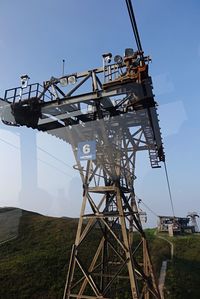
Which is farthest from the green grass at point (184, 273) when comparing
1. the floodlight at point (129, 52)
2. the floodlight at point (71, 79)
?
the floodlight at point (129, 52)

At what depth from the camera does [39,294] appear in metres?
18.8

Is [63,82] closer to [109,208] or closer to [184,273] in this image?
[109,208]

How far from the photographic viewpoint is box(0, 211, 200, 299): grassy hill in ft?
63.4

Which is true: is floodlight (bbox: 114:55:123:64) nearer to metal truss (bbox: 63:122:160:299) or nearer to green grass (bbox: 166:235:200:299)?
metal truss (bbox: 63:122:160:299)

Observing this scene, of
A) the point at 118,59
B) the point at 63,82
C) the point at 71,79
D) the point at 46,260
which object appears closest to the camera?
the point at 118,59

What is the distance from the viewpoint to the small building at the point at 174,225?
42406mm

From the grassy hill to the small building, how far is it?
25.9 feet

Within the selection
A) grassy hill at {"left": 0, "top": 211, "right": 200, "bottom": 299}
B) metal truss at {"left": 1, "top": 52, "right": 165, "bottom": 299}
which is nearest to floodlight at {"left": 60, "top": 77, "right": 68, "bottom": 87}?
metal truss at {"left": 1, "top": 52, "right": 165, "bottom": 299}

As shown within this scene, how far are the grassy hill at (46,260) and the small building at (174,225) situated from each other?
25.9 feet

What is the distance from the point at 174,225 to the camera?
4306 centimetres

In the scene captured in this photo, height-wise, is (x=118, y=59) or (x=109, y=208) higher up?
(x=118, y=59)

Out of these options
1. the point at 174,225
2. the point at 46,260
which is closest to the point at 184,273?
the point at 46,260

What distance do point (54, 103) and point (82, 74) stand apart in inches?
74.0

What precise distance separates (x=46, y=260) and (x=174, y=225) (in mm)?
26306
